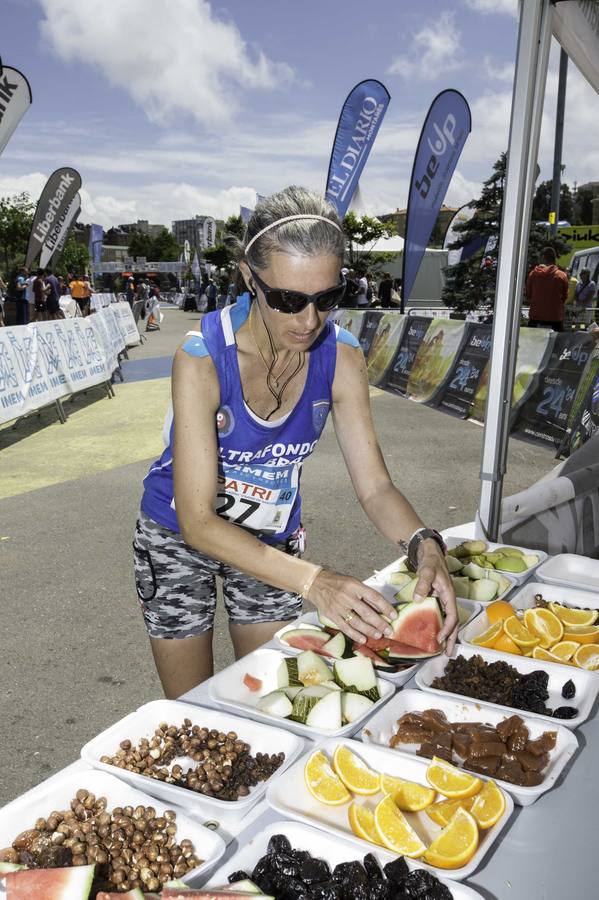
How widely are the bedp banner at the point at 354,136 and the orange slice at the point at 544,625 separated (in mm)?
13944

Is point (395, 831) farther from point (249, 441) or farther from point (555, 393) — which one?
point (555, 393)

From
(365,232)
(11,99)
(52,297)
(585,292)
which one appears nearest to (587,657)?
(11,99)

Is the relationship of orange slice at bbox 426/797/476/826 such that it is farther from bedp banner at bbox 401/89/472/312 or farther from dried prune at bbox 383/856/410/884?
bedp banner at bbox 401/89/472/312

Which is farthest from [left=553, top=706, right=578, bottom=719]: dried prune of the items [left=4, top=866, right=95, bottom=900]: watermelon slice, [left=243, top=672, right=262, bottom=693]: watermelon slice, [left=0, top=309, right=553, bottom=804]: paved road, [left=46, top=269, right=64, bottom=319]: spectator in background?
[left=46, top=269, right=64, bottom=319]: spectator in background

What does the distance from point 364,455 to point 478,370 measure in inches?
353

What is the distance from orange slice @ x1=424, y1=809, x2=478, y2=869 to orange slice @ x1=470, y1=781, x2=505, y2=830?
0.04 metres

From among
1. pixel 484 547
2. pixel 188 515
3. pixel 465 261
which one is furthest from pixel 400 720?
pixel 465 261

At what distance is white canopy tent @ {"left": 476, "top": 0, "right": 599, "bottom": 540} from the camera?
3.04 m

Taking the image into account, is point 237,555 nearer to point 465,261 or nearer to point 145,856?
point 145,856

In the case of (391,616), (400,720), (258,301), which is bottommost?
(400,720)

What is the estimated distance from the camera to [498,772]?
166 centimetres

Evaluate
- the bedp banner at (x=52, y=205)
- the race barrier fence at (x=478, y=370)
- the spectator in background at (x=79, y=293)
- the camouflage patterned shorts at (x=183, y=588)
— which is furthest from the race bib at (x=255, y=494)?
the spectator in background at (x=79, y=293)

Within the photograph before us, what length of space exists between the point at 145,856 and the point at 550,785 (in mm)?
877

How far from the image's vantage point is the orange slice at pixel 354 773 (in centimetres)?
162
